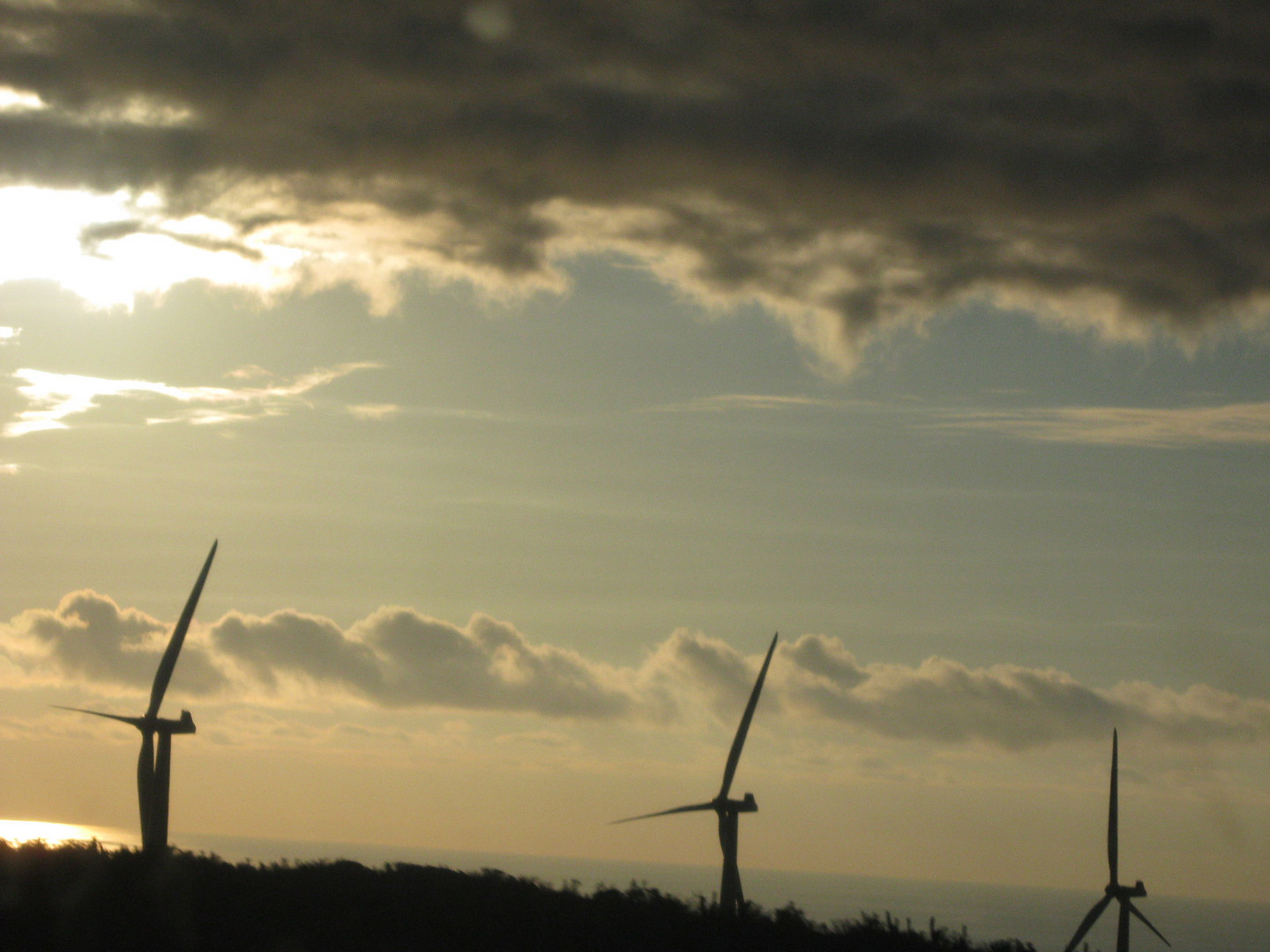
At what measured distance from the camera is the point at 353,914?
41.3 m

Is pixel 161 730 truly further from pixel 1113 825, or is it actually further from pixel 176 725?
pixel 1113 825

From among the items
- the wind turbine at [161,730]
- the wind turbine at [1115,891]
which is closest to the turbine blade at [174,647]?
the wind turbine at [161,730]

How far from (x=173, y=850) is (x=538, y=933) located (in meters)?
21.3

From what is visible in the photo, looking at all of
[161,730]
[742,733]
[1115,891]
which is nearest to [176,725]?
[161,730]

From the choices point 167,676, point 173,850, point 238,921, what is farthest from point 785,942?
point 167,676

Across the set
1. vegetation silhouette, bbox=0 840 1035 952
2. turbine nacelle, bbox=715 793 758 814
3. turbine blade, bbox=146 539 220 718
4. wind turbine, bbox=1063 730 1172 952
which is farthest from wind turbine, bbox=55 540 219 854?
wind turbine, bbox=1063 730 1172 952

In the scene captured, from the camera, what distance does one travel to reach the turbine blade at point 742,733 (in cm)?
8075

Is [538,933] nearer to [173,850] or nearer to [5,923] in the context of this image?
[5,923]

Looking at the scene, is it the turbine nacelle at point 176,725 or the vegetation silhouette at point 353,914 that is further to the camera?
the turbine nacelle at point 176,725

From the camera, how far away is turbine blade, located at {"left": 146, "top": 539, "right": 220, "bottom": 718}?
74438 millimetres

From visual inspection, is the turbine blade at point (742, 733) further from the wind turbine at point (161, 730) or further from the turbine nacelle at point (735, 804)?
the wind turbine at point (161, 730)

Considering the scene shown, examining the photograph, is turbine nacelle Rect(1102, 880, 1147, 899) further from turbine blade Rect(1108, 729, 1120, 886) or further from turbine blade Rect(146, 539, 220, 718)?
turbine blade Rect(146, 539, 220, 718)

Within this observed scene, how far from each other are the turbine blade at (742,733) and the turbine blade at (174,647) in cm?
3105

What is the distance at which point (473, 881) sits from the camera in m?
51.7
